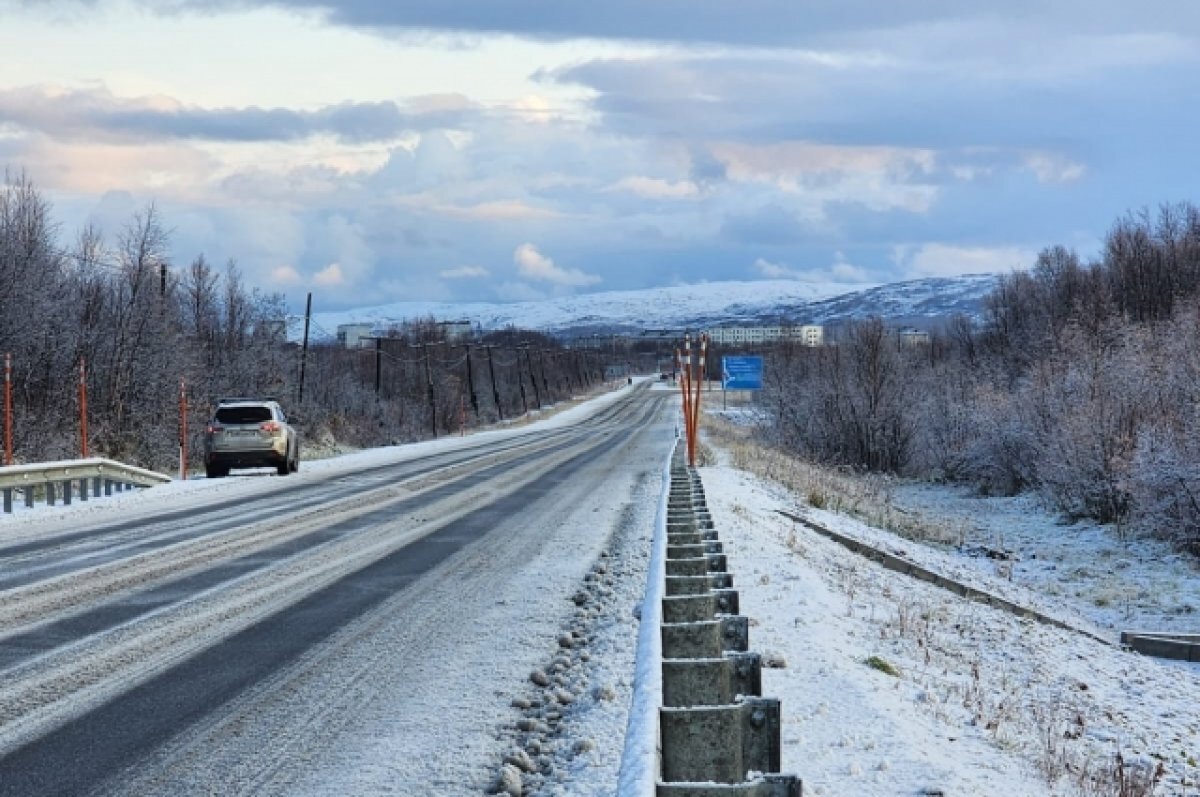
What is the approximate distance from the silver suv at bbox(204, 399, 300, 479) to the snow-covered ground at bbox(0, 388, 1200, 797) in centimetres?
642

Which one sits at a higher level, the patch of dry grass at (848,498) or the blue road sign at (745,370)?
the blue road sign at (745,370)

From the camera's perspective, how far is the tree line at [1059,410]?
87.6ft

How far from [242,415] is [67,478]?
8359 mm

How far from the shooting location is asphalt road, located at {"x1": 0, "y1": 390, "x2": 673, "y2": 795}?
565 centimetres

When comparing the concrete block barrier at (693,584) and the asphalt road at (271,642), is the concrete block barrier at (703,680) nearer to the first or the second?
the asphalt road at (271,642)

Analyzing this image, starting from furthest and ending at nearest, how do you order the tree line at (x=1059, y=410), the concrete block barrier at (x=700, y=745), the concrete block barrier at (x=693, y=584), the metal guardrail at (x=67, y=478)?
the tree line at (x=1059, y=410) → the metal guardrail at (x=67, y=478) → the concrete block barrier at (x=693, y=584) → the concrete block barrier at (x=700, y=745)

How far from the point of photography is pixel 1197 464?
24.3m

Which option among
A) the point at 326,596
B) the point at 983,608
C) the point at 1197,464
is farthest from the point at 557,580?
the point at 1197,464

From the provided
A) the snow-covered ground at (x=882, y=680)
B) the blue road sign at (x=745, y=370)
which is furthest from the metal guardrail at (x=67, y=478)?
the blue road sign at (x=745, y=370)

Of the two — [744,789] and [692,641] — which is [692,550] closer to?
[692,641]

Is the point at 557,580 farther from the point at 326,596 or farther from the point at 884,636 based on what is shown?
the point at 884,636

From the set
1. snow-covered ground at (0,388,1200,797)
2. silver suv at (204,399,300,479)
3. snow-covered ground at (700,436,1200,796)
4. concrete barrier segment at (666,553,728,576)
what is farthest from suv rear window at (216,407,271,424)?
concrete barrier segment at (666,553,728,576)

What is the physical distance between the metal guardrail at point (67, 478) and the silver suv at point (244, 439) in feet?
8.94

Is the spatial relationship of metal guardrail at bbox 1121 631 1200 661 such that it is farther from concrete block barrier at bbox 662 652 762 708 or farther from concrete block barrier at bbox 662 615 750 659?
concrete block barrier at bbox 662 652 762 708
